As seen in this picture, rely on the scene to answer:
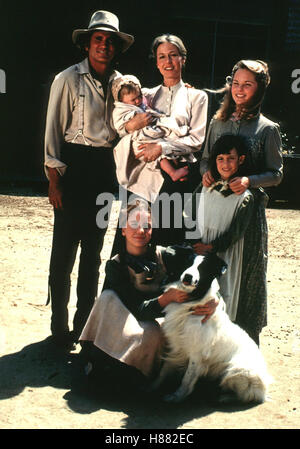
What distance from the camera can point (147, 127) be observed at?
149 inches

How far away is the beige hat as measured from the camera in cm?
379

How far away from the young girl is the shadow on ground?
597 millimetres

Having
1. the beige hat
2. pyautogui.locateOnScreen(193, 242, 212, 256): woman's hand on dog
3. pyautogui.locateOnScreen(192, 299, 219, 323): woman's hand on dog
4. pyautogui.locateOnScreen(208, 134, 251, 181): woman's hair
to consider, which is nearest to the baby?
the beige hat

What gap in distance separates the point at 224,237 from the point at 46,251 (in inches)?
141

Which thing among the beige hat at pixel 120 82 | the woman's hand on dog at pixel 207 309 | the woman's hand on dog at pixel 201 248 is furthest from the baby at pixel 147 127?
the woman's hand on dog at pixel 207 309

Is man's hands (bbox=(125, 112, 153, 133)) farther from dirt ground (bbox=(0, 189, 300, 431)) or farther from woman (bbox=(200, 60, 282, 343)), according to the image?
dirt ground (bbox=(0, 189, 300, 431))

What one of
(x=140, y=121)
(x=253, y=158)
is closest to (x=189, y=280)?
(x=253, y=158)

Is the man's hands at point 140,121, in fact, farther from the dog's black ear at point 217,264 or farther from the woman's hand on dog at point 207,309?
the woman's hand on dog at point 207,309

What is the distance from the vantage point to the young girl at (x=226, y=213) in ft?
12.0

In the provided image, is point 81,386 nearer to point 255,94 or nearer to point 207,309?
point 207,309

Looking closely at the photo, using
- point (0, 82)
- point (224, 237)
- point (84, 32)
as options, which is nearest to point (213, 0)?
point (0, 82)

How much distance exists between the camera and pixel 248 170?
374 cm

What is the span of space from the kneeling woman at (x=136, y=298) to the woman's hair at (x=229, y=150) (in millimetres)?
487
